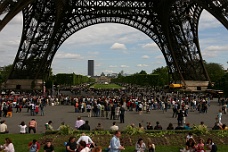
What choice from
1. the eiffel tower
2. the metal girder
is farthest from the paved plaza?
the eiffel tower

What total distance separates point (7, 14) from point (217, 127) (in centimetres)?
1969

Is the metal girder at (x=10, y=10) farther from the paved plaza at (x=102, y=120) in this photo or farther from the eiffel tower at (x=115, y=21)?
the eiffel tower at (x=115, y=21)

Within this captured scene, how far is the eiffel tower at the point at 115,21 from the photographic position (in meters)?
58.3

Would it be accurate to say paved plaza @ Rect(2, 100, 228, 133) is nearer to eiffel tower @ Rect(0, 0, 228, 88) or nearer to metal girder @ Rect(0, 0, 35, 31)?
metal girder @ Rect(0, 0, 35, 31)

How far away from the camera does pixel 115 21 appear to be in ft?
224

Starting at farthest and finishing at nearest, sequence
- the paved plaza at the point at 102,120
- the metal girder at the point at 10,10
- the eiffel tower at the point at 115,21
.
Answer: the eiffel tower at the point at 115,21, the metal girder at the point at 10,10, the paved plaza at the point at 102,120

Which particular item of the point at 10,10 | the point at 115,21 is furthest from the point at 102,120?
the point at 115,21

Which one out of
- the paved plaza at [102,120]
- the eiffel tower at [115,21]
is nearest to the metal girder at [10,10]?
the paved plaza at [102,120]


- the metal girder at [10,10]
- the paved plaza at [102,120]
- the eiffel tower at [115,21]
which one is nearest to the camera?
the paved plaza at [102,120]

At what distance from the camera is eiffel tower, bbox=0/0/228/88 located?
5831cm

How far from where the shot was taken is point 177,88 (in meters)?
65.8

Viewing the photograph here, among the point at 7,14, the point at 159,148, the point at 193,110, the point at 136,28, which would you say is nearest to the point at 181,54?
the point at 136,28

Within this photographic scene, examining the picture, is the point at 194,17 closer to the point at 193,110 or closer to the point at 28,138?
the point at 193,110

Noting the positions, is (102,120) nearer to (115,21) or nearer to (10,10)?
(10,10)
